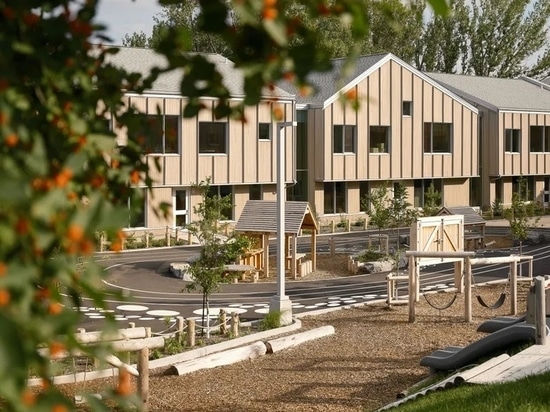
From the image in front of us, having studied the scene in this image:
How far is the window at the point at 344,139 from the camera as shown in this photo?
4578 centimetres

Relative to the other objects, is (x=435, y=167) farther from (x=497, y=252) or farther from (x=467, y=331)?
(x=467, y=331)

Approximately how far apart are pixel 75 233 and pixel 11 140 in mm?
279

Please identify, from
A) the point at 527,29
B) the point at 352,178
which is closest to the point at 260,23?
the point at 352,178

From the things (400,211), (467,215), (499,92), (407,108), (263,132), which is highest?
(499,92)

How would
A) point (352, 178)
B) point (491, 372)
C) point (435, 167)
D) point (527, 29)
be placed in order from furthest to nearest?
point (527, 29) → point (435, 167) → point (352, 178) → point (491, 372)

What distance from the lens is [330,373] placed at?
15.1 metres

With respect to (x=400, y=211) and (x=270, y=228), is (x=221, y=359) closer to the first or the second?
(x=270, y=228)

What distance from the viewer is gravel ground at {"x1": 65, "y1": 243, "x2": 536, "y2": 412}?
1319 cm

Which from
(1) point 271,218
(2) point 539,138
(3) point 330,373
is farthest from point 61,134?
(2) point 539,138

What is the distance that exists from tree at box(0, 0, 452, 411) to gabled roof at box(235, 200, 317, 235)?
25.9m

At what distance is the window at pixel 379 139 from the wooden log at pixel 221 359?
31.3m

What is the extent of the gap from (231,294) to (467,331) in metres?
8.30

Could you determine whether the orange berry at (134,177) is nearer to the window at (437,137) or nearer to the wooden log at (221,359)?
the wooden log at (221,359)

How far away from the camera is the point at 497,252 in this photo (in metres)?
35.3
